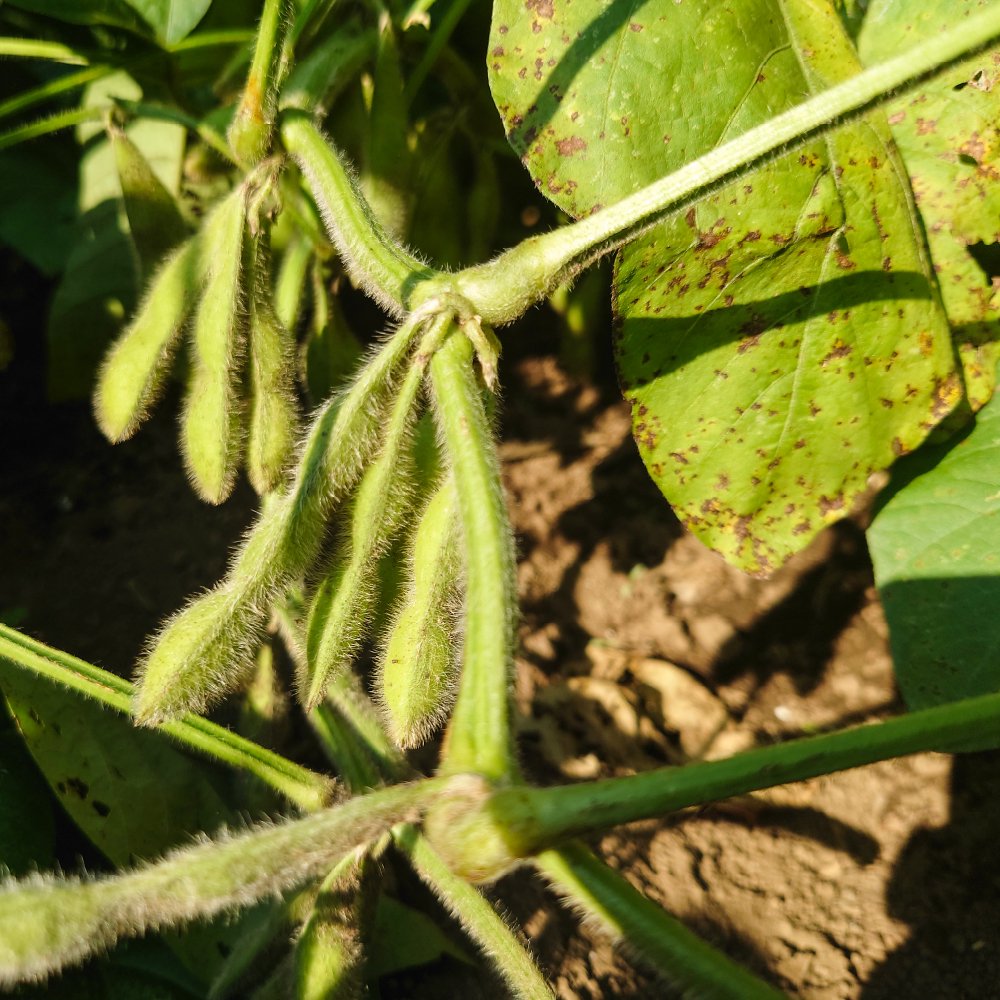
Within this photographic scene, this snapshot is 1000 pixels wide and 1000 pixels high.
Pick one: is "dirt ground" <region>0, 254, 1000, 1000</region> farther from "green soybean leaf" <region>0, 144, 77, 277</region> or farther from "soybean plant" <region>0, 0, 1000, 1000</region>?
"soybean plant" <region>0, 0, 1000, 1000</region>

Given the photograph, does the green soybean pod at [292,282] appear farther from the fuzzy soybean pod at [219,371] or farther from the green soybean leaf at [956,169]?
the green soybean leaf at [956,169]

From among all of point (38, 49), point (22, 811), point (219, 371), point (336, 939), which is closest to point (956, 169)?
point (219, 371)

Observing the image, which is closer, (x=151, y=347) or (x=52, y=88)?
(x=151, y=347)

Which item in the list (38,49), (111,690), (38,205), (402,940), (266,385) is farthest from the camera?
(38,205)

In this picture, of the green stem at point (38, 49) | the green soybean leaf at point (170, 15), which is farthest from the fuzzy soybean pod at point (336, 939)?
the green stem at point (38, 49)

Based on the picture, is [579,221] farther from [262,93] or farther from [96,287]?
[96,287]

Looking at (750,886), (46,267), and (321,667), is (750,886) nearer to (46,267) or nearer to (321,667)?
(321,667)

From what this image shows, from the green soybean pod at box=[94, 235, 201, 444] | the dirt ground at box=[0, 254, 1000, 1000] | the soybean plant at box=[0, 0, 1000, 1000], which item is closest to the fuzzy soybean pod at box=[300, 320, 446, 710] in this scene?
the soybean plant at box=[0, 0, 1000, 1000]
